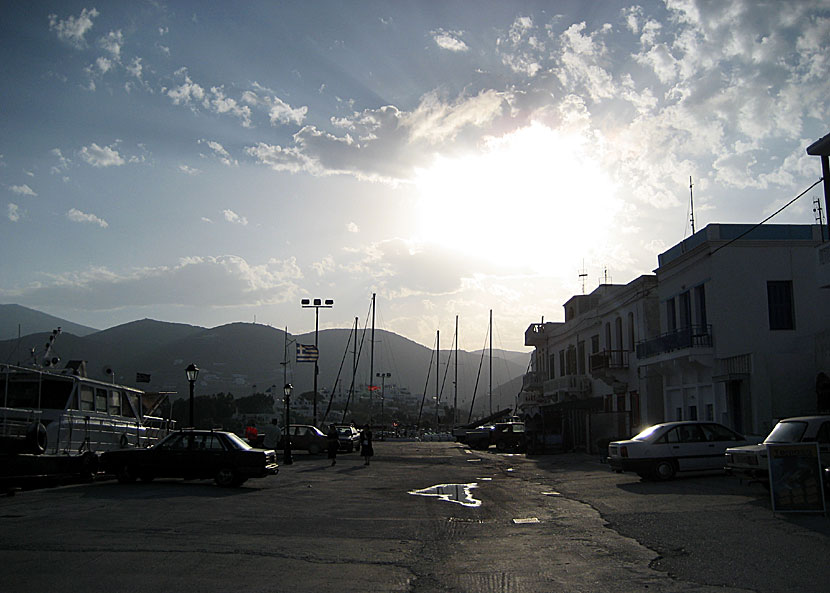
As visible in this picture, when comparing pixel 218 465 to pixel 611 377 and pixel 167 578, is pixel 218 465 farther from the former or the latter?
pixel 611 377

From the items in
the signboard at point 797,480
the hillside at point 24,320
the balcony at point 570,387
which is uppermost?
the hillside at point 24,320

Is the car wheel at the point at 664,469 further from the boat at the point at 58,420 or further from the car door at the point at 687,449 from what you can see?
the boat at the point at 58,420

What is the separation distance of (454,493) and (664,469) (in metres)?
5.64

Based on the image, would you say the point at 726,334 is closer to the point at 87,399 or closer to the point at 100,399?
the point at 100,399

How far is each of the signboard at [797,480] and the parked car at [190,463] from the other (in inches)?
477

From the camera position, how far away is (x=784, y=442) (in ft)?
48.2

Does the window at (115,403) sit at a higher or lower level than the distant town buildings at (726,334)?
lower

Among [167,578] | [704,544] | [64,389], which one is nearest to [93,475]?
[64,389]

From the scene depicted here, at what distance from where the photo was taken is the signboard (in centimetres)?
1193

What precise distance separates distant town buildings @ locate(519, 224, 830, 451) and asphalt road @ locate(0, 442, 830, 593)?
761 cm

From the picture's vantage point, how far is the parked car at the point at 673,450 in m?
19.5

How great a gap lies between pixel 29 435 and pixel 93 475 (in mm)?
3814

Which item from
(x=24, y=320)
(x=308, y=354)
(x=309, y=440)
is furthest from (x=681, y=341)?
(x=24, y=320)

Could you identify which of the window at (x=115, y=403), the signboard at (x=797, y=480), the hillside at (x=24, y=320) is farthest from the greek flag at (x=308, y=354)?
the hillside at (x=24, y=320)
